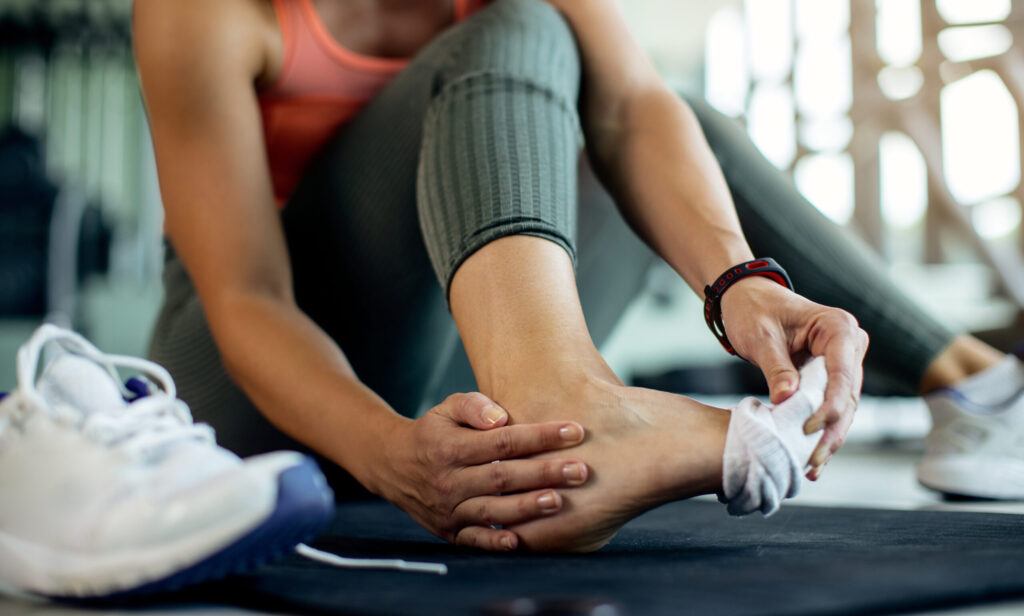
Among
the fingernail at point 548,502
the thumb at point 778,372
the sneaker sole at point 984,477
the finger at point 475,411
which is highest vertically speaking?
the thumb at point 778,372

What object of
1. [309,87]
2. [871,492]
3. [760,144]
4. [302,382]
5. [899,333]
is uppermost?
[760,144]

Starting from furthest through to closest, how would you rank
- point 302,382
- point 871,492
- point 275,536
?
point 871,492, point 302,382, point 275,536

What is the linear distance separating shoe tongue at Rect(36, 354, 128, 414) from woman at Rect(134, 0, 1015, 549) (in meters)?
0.16

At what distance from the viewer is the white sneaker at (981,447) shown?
0.77m

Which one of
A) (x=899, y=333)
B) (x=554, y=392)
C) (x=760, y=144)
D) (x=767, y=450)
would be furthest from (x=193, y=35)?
(x=760, y=144)

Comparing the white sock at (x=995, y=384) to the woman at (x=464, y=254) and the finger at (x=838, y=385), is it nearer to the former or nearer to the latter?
the woman at (x=464, y=254)

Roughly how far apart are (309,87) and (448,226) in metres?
0.33

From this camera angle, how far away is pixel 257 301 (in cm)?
64

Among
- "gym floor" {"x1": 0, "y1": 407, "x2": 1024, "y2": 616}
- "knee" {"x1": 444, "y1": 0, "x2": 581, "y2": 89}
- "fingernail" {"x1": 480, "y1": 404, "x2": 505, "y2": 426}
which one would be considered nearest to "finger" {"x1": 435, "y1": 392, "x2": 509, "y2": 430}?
"fingernail" {"x1": 480, "y1": 404, "x2": 505, "y2": 426}

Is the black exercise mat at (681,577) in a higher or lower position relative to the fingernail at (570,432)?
lower

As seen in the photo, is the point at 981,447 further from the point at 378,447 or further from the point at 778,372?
the point at 378,447

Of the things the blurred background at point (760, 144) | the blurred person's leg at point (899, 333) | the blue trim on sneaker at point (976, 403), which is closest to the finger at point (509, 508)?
the blurred person's leg at point (899, 333)

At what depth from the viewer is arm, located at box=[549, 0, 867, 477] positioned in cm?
44

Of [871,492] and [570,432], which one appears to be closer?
[570,432]
